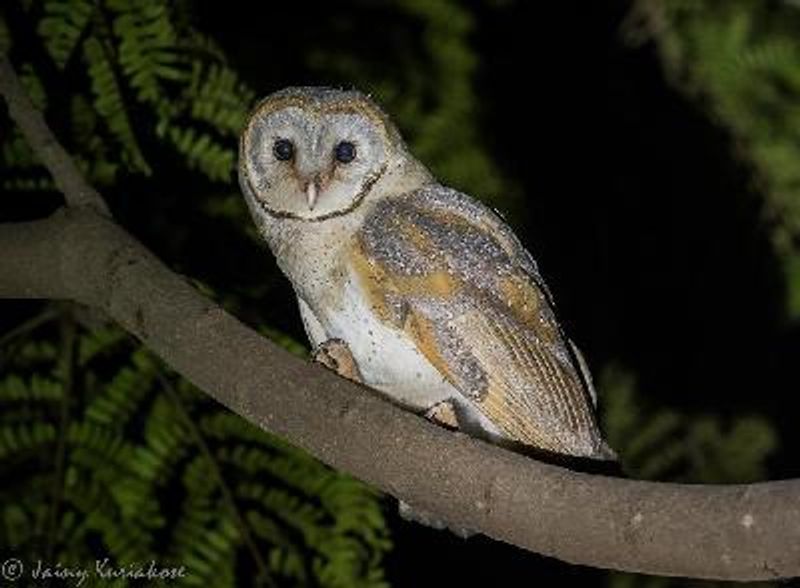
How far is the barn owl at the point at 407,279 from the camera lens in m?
1.83

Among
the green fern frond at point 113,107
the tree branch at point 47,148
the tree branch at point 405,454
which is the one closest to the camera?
the tree branch at point 405,454

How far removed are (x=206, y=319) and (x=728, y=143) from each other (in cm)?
241

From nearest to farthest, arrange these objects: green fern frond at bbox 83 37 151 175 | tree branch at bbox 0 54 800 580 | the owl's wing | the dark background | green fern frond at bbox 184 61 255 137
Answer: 1. tree branch at bbox 0 54 800 580
2. the owl's wing
3. green fern frond at bbox 83 37 151 175
4. green fern frond at bbox 184 61 255 137
5. the dark background

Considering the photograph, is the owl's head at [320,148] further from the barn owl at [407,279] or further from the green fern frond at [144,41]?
the green fern frond at [144,41]

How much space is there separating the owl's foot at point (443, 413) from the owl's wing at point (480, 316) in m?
0.08

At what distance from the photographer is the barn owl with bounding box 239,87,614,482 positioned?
1835 mm

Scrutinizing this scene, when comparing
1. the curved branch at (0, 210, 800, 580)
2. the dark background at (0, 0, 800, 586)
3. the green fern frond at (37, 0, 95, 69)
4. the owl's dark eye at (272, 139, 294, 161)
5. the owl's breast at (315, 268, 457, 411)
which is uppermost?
the dark background at (0, 0, 800, 586)

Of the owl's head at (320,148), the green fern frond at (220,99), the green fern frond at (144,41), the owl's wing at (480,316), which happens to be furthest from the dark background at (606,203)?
the owl's wing at (480,316)

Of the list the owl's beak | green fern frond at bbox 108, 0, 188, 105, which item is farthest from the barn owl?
green fern frond at bbox 108, 0, 188, 105

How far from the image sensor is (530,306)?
1.92 metres

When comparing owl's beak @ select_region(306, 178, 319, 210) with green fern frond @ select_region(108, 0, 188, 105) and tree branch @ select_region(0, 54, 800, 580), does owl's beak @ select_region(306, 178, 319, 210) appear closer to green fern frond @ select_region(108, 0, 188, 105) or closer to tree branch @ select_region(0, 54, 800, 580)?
tree branch @ select_region(0, 54, 800, 580)

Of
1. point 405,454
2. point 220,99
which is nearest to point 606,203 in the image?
point 220,99

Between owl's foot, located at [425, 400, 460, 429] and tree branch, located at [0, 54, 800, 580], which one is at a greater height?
owl's foot, located at [425, 400, 460, 429]

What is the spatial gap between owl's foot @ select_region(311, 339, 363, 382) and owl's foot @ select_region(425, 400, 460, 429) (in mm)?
127
